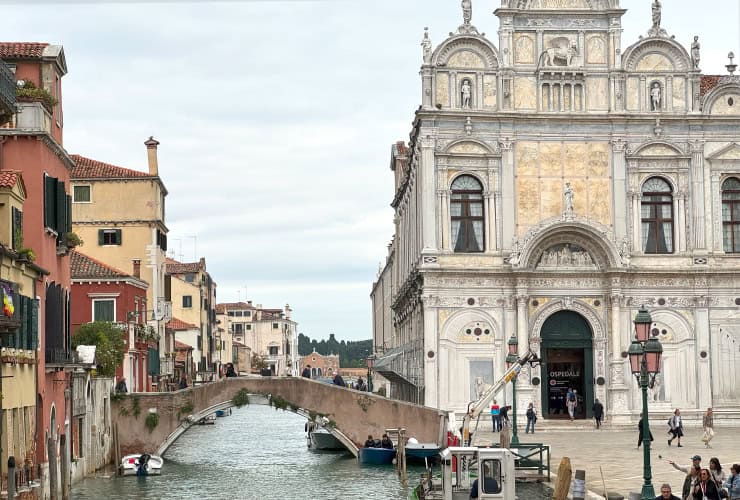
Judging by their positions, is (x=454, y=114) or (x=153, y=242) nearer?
(x=454, y=114)

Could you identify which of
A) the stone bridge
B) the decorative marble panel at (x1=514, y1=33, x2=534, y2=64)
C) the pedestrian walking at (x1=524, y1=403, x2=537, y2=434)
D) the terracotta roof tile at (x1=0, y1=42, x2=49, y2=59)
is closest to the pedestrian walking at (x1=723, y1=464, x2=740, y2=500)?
the terracotta roof tile at (x1=0, y1=42, x2=49, y2=59)

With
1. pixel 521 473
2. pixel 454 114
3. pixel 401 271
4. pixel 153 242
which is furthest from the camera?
pixel 401 271

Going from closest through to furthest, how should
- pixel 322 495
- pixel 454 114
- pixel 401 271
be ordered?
pixel 322 495 → pixel 454 114 → pixel 401 271

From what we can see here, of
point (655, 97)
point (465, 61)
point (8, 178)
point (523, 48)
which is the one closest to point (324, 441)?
point (465, 61)

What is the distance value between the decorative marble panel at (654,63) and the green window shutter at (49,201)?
25.8 metres

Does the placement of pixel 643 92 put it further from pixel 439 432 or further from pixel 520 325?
pixel 439 432

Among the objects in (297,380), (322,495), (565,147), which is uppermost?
(565,147)

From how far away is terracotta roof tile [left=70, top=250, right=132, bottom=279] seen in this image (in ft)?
161

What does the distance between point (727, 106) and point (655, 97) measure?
2.75 m

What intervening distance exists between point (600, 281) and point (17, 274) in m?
27.2

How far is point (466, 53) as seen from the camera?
160 feet

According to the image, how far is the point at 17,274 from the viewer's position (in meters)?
26.3

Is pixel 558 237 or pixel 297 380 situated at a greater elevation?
pixel 558 237

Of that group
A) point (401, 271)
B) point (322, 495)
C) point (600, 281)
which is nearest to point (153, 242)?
point (401, 271)
